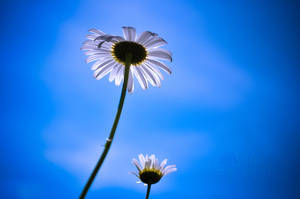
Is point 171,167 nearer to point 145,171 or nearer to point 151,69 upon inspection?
point 145,171

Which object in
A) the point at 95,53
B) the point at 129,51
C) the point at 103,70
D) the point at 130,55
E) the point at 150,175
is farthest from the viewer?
the point at 150,175

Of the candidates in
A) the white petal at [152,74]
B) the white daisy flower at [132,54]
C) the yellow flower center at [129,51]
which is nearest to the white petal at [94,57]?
the white daisy flower at [132,54]

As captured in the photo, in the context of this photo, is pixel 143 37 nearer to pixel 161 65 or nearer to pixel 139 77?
pixel 161 65

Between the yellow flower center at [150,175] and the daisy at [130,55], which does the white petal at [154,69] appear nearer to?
the daisy at [130,55]

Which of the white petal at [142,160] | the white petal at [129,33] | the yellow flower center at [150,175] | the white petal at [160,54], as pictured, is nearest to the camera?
the white petal at [129,33]

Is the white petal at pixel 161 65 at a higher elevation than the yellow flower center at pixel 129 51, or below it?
higher

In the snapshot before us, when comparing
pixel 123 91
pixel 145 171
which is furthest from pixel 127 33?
pixel 145 171

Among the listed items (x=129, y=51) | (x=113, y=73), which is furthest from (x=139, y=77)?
(x=129, y=51)
